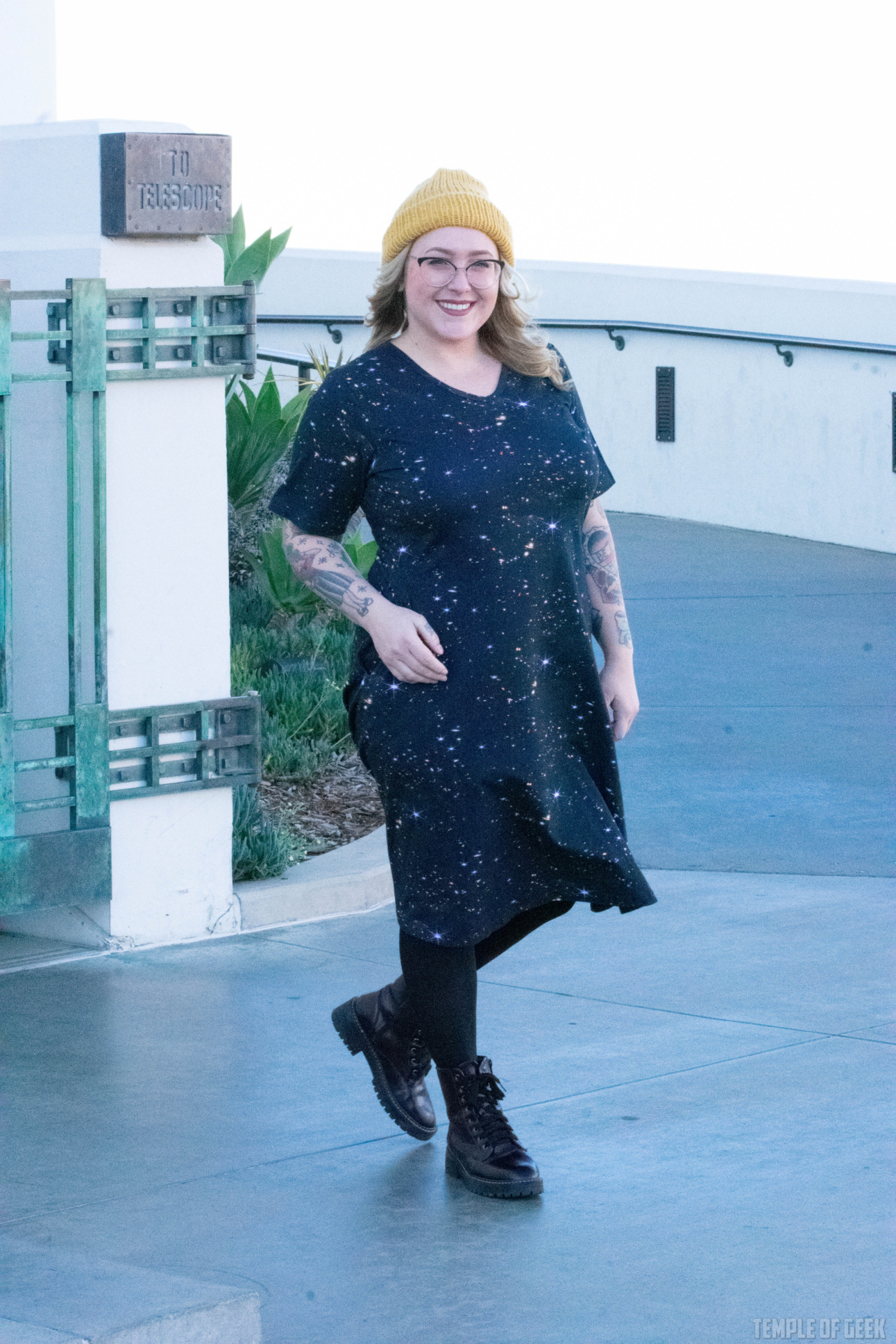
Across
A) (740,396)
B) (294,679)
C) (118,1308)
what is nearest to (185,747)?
(294,679)

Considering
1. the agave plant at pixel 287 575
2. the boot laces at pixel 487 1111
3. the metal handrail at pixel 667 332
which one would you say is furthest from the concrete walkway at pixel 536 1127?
the metal handrail at pixel 667 332

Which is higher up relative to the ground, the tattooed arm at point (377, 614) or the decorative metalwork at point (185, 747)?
the tattooed arm at point (377, 614)

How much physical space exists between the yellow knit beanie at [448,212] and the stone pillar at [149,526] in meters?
1.71

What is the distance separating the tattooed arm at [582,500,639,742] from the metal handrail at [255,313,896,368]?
920cm

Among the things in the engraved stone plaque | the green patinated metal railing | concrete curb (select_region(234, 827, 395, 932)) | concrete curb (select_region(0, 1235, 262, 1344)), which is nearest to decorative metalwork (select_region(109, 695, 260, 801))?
the green patinated metal railing

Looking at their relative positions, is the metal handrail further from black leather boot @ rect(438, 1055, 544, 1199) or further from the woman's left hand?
black leather boot @ rect(438, 1055, 544, 1199)

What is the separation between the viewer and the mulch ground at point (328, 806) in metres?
6.71

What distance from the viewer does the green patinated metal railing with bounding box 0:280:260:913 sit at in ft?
17.5

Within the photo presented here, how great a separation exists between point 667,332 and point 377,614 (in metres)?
12.7

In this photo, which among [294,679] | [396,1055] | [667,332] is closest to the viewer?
[396,1055]

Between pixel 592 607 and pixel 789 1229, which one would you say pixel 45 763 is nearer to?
pixel 592 607

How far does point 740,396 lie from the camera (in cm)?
1577

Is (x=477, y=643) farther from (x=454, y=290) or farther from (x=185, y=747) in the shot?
(x=185, y=747)

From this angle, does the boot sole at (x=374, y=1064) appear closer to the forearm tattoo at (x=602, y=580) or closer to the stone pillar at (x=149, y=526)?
the forearm tattoo at (x=602, y=580)
